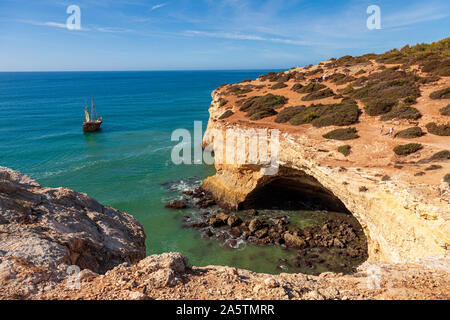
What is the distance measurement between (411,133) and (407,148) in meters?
2.90

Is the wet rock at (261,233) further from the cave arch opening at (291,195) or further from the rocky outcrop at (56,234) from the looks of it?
the rocky outcrop at (56,234)

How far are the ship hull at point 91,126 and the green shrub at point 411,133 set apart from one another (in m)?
48.4

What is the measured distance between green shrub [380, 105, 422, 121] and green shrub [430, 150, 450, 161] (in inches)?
251

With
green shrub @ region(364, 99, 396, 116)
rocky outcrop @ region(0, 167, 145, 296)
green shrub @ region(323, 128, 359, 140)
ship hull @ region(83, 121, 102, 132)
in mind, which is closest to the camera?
rocky outcrop @ region(0, 167, 145, 296)

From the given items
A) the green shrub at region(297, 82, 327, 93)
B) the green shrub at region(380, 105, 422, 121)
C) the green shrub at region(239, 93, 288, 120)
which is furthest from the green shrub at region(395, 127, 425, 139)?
the green shrub at region(297, 82, 327, 93)

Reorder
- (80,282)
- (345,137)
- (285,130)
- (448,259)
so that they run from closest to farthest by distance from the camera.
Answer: (80,282)
(448,259)
(345,137)
(285,130)

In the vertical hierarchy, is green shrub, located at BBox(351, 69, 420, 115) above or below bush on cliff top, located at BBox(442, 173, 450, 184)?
above

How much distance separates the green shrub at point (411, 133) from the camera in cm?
1744

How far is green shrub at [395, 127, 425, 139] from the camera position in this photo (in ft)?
57.2

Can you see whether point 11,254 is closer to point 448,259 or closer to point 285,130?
point 448,259

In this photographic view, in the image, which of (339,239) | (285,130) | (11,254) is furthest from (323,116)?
(11,254)

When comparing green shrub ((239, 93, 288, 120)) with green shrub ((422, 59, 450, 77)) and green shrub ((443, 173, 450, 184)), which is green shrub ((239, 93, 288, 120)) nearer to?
green shrub ((422, 59, 450, 77))
